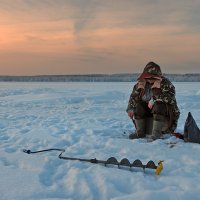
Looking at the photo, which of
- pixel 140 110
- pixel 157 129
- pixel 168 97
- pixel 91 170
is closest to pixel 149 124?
pixel 140 110

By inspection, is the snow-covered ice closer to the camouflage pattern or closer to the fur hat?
the camouflage pattern

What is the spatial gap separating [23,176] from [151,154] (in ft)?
6.06

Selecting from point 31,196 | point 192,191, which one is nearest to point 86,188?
point 31,196

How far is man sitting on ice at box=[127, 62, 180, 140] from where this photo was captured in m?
6.38

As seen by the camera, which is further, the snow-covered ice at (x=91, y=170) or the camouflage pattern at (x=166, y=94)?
the camouflage pattern at (x=166, y=94)

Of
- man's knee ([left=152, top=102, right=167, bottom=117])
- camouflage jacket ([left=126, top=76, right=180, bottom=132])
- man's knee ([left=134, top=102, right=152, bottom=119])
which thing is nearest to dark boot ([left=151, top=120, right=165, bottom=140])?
man's knee ([left=152, top=102, right=167, bottom=117])

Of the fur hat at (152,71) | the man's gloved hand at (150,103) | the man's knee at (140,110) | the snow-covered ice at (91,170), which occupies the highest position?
the fur hat at (152,71)

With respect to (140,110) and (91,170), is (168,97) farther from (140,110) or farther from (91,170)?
(91,170)

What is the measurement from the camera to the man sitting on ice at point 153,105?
6.38 m

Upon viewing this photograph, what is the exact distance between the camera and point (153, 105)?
254 inches

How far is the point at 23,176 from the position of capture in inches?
165

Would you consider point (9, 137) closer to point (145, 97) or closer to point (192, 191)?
point (145, 97)

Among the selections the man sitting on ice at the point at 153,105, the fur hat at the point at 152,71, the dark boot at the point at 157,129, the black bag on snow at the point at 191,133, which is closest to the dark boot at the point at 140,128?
the man sitting on ice at the point at 153,105

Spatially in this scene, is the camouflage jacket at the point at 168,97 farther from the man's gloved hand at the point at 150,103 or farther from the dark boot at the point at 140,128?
the dark boot at the point at 140,128
